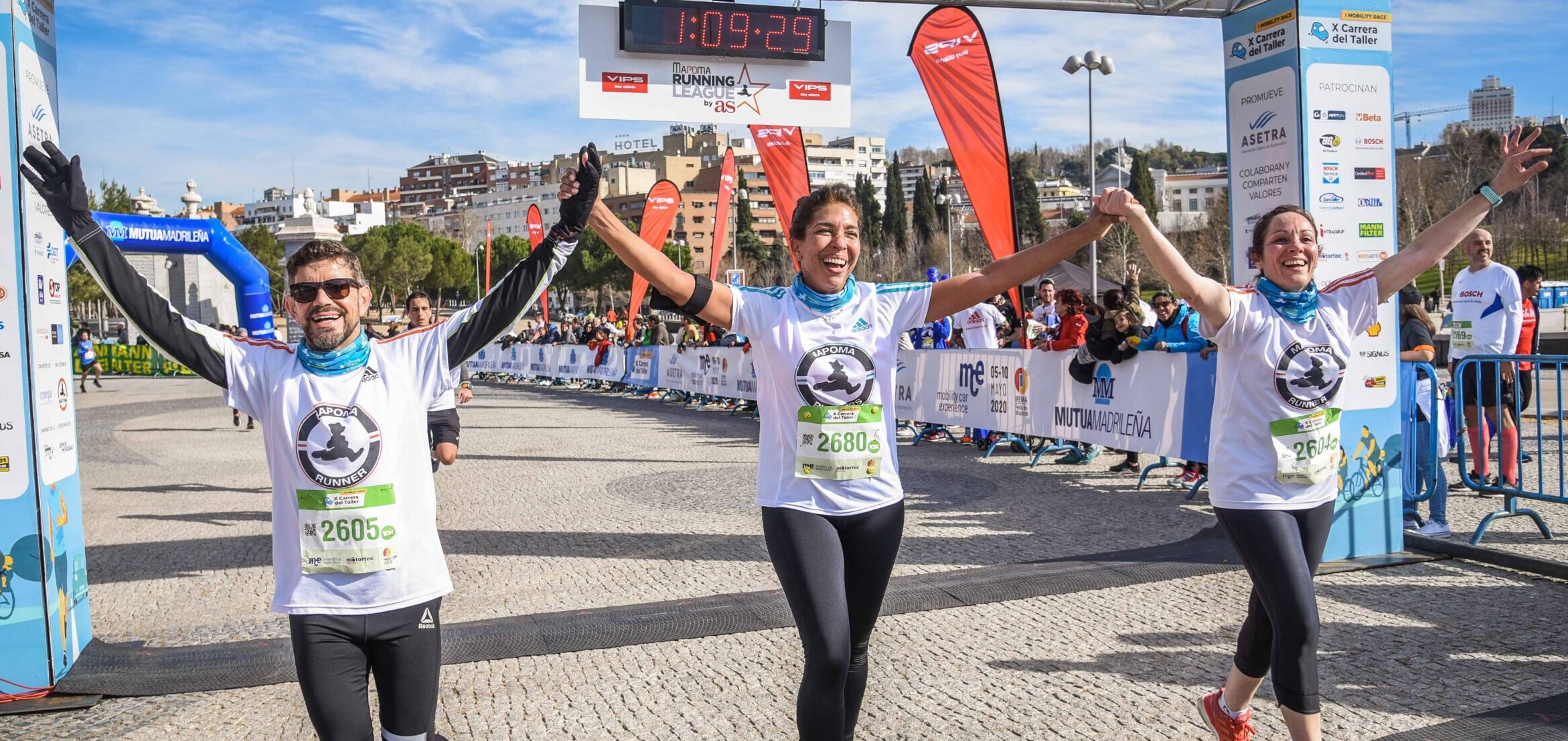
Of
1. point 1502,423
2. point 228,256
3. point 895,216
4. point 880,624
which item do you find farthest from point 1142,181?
point 880,624

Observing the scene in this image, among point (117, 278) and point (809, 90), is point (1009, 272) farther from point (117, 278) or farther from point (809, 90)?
point (809, 90)

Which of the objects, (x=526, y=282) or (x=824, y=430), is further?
(x=824, y=430)

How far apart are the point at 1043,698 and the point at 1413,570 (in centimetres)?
379

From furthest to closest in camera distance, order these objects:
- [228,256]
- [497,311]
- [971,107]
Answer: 1. [971,107]
2. [228,256]
3. [497,311]

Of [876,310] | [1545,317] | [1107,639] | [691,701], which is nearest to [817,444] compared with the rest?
[876,310]

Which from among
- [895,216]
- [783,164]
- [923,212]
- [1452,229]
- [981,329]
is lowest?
[981,329]

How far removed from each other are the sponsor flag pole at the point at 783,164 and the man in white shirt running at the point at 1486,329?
31.9 ft

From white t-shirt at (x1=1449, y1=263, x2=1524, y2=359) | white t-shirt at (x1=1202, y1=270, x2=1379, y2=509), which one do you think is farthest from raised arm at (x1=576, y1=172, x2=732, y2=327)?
white t-shirt at (x1=1449, y1=263, x2=1524, y2=359)

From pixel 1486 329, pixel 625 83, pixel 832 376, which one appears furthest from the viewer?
pixel 625 83

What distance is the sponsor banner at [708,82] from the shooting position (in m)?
10.3

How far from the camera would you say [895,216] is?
11450 centimetres

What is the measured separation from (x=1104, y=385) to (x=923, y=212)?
98.4 m

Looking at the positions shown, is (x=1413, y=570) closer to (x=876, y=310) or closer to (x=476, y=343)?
(x=876, y=310)

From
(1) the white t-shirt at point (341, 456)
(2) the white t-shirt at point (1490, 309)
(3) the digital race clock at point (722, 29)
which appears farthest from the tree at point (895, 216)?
(1) the white t-shirt at point (341, 456)
